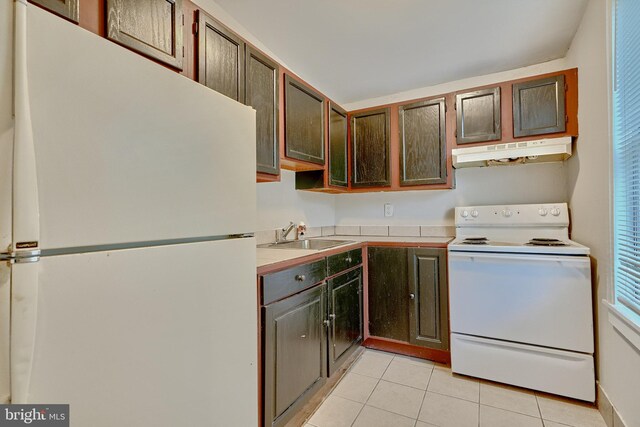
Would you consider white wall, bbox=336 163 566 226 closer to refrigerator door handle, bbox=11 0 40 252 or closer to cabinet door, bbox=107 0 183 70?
cabinet door, bbox=107 0 183 70

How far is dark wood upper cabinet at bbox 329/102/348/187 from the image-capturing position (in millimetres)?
2504

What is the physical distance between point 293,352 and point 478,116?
7.25ft

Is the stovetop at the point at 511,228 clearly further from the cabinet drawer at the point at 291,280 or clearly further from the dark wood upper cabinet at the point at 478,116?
the cabinet drawer at the point at 291,280

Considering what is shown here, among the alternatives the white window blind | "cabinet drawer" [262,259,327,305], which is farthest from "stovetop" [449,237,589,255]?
"cabinet drawer" [262,259,327,305]

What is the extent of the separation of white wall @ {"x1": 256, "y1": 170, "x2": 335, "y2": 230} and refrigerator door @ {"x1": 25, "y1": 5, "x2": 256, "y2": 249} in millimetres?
1192

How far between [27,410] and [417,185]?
2518 mm

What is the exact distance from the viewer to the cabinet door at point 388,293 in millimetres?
2299

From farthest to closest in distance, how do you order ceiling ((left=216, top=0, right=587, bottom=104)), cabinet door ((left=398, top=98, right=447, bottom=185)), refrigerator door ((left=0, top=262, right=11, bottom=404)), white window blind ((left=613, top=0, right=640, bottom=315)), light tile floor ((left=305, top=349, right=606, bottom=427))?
cabinet door ((left=398, top=98, right=447, bottom=185))
ceiling ((left=216, top=0, right=587, bottom=104))
light tile floor ((left=305, top=349, right=606, bottom=427))
white window blind ((left=613, top=0, right=640, bottom=315))
refrigerator door ((left=0, top=262, right=11, bottom=404))

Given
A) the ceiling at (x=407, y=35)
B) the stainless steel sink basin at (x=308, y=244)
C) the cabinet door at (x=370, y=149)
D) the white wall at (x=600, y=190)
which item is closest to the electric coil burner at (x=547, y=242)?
the white wall at (x=600, y=190)

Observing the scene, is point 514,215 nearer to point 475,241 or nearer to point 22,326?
point 475,241

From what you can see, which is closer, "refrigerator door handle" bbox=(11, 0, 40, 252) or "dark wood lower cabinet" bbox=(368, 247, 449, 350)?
"refrigerator door handle" bbox=(11, 0, 40, 252)

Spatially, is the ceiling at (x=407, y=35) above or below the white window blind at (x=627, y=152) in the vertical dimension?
above

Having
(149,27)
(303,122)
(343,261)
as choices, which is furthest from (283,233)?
(149,27)

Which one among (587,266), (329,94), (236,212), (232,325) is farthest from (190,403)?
(329,94)
